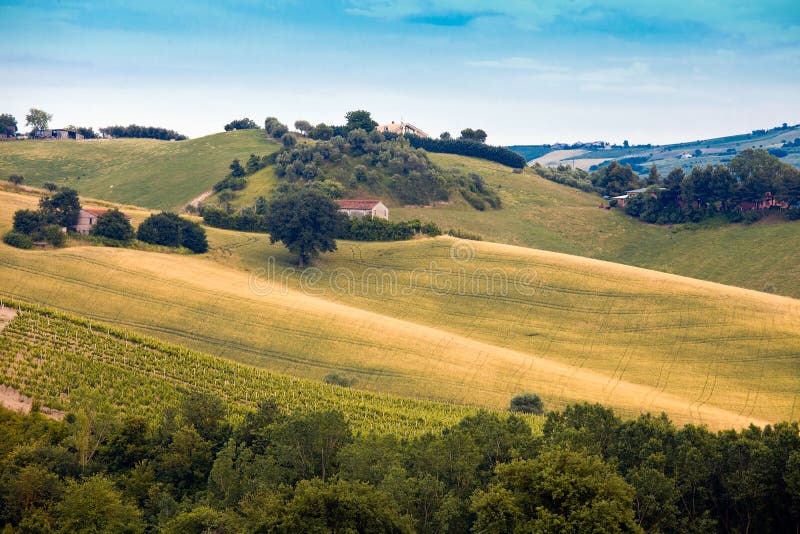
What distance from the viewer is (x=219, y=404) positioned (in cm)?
4681

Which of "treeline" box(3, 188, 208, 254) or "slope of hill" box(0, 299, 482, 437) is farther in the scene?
"treeline" box(3, 188, 208, 254)

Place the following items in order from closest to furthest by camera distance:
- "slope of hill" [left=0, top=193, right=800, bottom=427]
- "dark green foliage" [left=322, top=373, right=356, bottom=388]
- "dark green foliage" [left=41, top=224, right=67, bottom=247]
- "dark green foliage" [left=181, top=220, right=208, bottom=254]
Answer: "dark green foliage" [left=322, top=373, right=356, bottom=388] → "slope of hill" [left=0, top=193, right=800, bottom=427] → "dark green foliage" [left=41, top=224, right=67, bottom=247] → "dark green foliage" [left=181, top=220, right=208, bottom=254]

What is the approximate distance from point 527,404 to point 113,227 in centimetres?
5857

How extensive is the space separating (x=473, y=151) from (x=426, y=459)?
157 m

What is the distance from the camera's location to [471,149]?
18875 centimetres

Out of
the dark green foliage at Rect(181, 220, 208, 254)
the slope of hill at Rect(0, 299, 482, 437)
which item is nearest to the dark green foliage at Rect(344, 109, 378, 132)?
the dark green foliage at Rect(181, 220, 208, 254)

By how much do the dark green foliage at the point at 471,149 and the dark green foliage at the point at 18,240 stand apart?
369 feet

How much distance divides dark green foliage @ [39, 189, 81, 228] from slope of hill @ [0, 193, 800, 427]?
4.99 meters

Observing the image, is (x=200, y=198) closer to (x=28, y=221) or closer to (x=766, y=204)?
(x=28, y=221)

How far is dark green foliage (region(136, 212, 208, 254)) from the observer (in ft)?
315

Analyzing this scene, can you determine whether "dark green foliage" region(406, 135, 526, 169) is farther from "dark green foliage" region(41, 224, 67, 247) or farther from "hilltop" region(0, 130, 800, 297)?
"dark green foliage" region(41, 224, 67, 247)

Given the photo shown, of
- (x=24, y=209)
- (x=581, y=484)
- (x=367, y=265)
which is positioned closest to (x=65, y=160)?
(x=24, y=209)

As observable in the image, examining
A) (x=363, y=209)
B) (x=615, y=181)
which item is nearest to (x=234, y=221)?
(x=363, y=209)

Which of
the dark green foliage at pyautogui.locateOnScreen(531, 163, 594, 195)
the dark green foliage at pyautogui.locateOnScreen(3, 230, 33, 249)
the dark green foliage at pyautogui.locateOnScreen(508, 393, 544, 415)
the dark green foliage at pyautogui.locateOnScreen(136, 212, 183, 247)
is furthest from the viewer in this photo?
the dark green foliage at pyautogui.locateOnScreen(531, 163, 594, 195)
